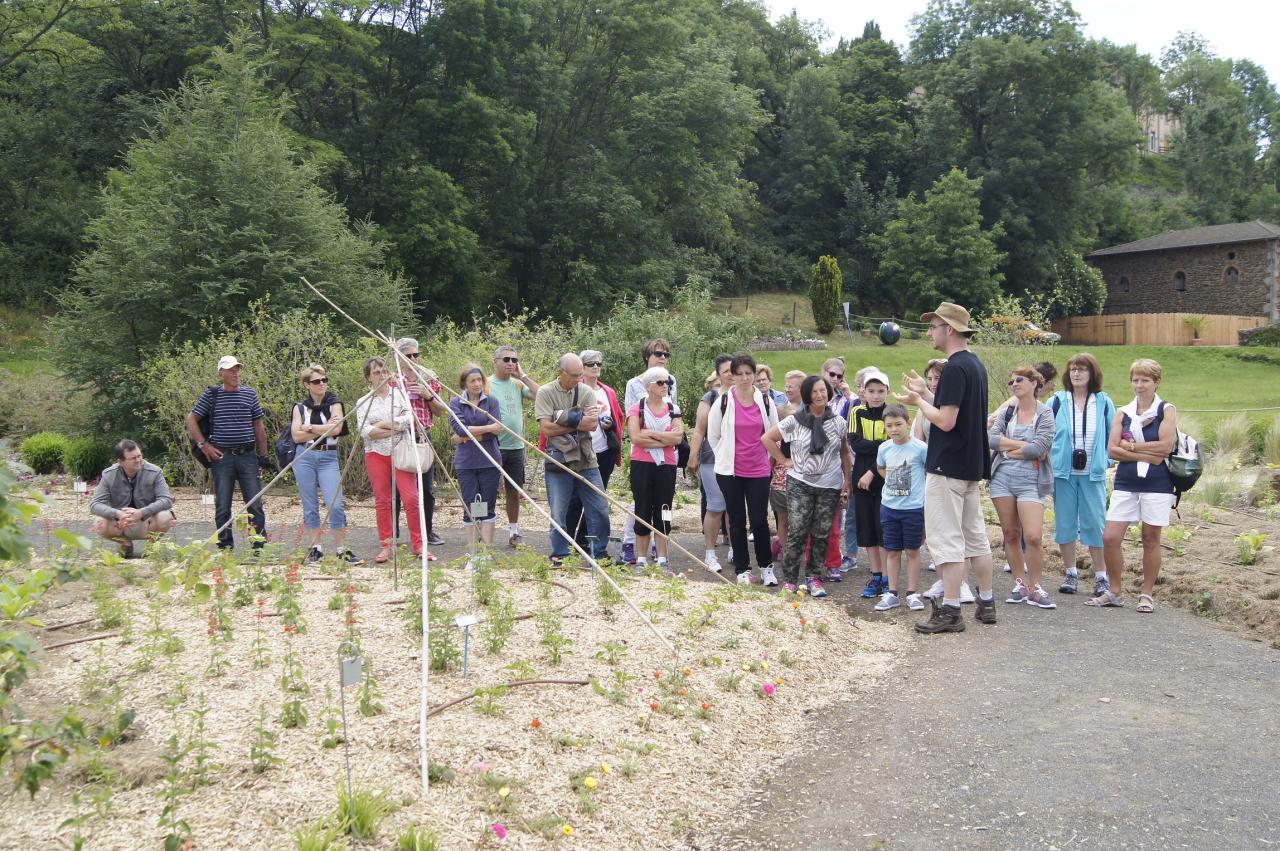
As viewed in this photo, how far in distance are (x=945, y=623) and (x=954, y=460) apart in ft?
3.81

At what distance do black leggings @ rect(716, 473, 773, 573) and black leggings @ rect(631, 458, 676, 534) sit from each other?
46 centimetres

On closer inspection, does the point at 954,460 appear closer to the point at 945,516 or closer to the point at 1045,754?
the point at 945,516

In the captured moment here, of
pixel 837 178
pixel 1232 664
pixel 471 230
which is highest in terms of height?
pixel 837 178

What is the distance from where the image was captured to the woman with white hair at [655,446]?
337 inches

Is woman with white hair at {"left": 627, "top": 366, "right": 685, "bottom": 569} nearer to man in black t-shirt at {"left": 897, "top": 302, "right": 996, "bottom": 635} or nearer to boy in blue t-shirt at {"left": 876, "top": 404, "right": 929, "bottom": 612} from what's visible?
boy in blue t-shirt at {"left": 876, "top": 404, "right": 929, "bottom": 612}

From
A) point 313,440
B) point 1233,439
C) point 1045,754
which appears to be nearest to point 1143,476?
point 1045,754

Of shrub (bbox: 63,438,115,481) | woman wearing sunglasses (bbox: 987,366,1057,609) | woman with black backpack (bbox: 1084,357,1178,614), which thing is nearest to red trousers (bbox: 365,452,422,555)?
woman wearing sunglasses (bbox: 987,366,1057,609)

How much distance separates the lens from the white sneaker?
7.86 meters

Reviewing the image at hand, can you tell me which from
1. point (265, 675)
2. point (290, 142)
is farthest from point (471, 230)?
point (265, 675)

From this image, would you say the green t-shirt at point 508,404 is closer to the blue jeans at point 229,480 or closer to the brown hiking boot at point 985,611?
the blue jeans at point 229,480

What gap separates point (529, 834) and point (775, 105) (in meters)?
64.8

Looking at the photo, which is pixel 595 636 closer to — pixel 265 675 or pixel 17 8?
pixel 265 675

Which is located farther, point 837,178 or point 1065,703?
point 837,178

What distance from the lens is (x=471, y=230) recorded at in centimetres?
3988
